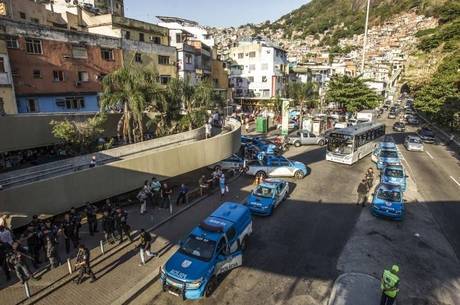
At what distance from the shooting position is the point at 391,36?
593 ft

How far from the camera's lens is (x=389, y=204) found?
15.9 metres

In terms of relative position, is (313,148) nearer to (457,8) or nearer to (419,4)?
(457,8)

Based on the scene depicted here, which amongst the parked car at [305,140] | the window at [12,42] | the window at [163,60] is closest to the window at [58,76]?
the window at [12,42]

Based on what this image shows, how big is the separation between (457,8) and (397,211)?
269 feet

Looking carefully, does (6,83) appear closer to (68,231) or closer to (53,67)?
(53,67)

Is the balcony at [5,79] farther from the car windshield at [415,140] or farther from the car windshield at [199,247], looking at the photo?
the car windshield at [415,140]

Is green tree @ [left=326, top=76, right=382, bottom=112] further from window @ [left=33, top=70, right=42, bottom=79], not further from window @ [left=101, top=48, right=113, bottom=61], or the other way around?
window @ [left=33, top=70, right=42, bottom=79]

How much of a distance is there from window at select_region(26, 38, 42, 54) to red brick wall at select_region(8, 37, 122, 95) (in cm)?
26

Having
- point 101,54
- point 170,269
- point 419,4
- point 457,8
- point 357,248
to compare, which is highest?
point 419,4

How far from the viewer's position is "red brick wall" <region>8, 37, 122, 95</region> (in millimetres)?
24337

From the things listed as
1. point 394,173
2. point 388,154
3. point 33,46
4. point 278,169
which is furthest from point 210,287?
point 33,46

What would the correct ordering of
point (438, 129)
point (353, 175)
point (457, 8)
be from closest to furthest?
point (353, 175) < point (438, 129) < point (457, 8)

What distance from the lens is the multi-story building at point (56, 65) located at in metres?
24.3

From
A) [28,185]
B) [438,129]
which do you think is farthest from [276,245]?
[438,129]
